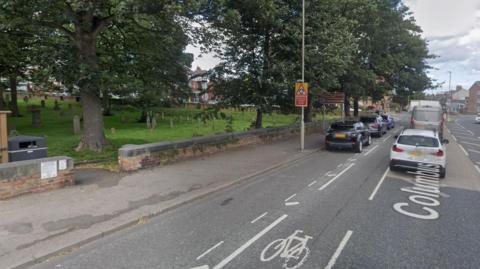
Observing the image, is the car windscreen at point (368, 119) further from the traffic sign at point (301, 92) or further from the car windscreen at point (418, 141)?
the car windscreen at point (418, 141)

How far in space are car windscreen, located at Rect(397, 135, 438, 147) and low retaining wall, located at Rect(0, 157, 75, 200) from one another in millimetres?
10004

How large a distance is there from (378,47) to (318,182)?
25.2 metres

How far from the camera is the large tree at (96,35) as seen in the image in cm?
920

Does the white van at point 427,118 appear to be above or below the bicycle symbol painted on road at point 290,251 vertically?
above

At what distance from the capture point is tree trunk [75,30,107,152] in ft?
34.8

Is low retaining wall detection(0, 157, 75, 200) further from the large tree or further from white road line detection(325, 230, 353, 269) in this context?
white road line detection(325, 230, 353, 269)

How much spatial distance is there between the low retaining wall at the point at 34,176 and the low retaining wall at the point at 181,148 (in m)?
1.79

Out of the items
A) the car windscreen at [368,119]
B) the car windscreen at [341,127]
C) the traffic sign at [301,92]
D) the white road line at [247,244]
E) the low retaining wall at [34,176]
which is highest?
the traffic sign at [301,92]

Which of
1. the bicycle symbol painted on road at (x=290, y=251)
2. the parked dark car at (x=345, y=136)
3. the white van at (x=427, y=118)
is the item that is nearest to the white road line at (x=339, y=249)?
the bicycle symbol painted on road at (x=290, y=251)

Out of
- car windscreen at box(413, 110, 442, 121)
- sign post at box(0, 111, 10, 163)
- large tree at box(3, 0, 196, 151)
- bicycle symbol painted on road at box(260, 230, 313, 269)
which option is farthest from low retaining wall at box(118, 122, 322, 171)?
car windscreen at box(413, 110, 442, 121)

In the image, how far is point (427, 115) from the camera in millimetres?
18672

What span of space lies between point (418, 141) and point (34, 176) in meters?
10.9

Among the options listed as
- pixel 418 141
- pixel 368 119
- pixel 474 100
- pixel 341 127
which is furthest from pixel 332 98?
pixel 474 100

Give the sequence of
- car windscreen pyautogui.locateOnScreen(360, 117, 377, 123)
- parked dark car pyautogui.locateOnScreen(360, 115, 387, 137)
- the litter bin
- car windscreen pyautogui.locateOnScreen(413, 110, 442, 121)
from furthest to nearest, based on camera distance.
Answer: car windscreen pyautogui.locateOnScreen(360, 117, 377, 123)
parked dark car pyautogui.locateOnScreen(360, 115, 387, 137)
car windscreen pyautogui.locateOnScreen(413, 110, 442, 121)
the litter bin
